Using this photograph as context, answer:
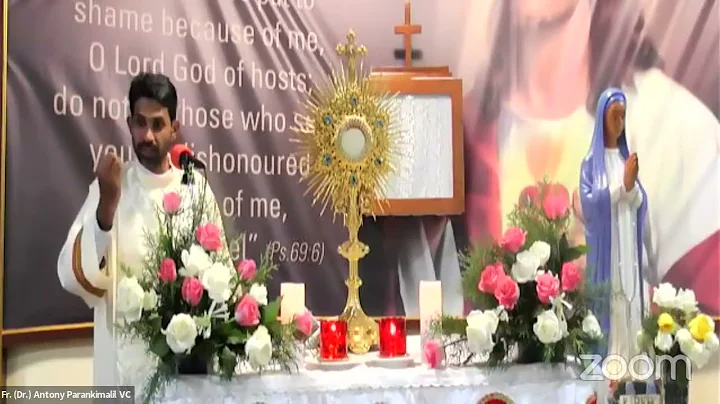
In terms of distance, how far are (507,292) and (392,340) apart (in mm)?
380

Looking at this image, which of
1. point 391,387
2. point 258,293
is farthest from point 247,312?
point 391,387

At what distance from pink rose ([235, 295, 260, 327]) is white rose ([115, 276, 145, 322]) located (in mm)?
228

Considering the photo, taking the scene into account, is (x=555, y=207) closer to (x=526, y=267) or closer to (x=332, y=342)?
(x=526, y=267)

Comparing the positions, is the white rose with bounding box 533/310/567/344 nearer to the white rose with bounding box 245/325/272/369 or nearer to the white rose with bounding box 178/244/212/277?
the white rose with bounding box 245/325/272/369

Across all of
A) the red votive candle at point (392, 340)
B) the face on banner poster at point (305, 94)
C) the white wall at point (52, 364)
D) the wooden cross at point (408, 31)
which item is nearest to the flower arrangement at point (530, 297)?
the red votive candle at point (392, 340)

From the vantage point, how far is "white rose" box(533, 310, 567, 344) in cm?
211

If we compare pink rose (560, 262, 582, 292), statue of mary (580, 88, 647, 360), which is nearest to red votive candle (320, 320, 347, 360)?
pink rose (560, 262, 582, 292)

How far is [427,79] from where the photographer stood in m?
3.39

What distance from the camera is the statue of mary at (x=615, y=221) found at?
283 cm

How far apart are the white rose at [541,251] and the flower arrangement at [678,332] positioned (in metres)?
0.63

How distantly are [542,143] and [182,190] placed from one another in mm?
1769

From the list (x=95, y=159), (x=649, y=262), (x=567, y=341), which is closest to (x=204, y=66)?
(x=95, y=159)

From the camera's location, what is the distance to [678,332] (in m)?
2.56

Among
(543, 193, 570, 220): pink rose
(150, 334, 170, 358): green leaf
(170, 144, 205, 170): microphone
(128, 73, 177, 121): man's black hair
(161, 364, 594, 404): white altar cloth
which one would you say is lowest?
(161, 364, 594, 404): white altar cloth
